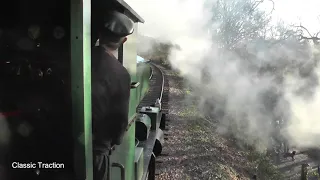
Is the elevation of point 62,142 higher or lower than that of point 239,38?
lower

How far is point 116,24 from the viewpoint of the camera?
1.87 metres

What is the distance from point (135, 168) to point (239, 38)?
51.0ft

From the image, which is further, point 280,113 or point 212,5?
point 280,113

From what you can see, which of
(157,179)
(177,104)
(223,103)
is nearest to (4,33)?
(157,179)

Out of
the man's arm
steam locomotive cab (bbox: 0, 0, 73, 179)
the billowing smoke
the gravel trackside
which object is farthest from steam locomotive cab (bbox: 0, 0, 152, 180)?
the billowing smoke

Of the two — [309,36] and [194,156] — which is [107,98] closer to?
[194,156]

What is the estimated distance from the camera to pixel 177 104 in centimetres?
1253

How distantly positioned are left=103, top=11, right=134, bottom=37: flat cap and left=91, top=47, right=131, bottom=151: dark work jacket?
4.9 inches

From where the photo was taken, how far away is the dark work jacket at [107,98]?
5.90ft

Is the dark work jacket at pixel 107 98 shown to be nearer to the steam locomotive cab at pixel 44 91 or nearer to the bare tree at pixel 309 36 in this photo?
the steam locomotive cab at pixel 44 91

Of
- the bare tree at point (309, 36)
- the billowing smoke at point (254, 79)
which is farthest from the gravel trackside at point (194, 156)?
the bare tree at point (309, 36)

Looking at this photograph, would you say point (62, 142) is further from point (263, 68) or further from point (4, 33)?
point (263, 68)

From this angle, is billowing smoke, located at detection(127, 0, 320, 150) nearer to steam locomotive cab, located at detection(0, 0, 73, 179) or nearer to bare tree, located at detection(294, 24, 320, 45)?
bare tree, located at detection(294, 24, 320, 45)

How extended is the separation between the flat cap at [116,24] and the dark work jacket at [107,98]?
124mm
